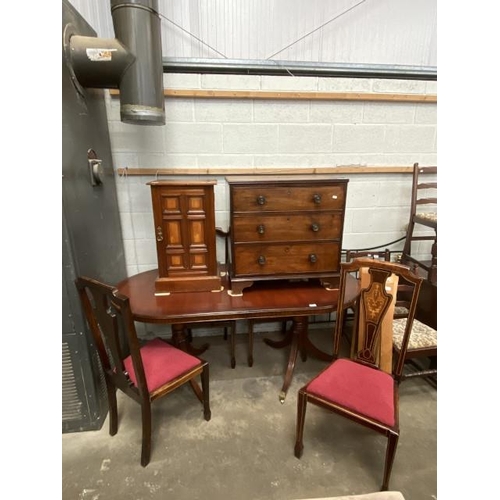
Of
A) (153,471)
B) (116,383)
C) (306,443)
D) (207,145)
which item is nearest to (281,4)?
(207,145)

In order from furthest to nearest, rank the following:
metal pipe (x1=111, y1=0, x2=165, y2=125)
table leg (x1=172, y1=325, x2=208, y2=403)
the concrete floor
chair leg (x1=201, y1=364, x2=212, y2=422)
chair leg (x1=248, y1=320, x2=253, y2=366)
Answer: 1. chair leg (x1=248, y1=320, x2=253, y2=366)
2. table leg (x1=172, y1=325, x2=208, y2=403)
3. chair leg (x1=201, y1=364, x2=212, y2=422)
4. metal pipe (x1=111, y1=0, x2=165, y2=125)
5. the concrete floor

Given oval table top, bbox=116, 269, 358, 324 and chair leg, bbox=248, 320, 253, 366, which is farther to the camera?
chair leg, bbox=248, 320, 253, 366

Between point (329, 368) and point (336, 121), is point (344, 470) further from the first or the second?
point (336, 121)

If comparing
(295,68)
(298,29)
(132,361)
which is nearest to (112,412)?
(132,361)

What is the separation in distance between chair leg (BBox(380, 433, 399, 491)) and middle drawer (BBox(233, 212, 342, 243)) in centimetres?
95

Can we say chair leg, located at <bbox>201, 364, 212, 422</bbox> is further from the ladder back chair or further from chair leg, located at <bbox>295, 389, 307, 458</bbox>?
the ladder back chair

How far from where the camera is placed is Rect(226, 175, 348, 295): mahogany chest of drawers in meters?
1.59

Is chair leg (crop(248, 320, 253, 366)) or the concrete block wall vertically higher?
the concrete block wall

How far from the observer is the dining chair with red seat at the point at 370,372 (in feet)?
4.29

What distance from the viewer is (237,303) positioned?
1646mm

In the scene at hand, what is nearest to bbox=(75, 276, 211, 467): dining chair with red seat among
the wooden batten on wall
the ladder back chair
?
the wooden batten on wall

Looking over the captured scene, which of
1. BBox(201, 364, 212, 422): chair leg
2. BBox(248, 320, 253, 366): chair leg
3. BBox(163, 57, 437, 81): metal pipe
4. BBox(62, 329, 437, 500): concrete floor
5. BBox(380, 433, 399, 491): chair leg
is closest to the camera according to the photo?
BBox(380, 433, 399, 491): chair leg

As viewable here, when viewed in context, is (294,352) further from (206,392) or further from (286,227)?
(286,227)

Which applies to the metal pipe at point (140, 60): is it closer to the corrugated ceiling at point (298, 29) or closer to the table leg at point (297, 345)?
the corrugated ceiling at point (298, 29)
